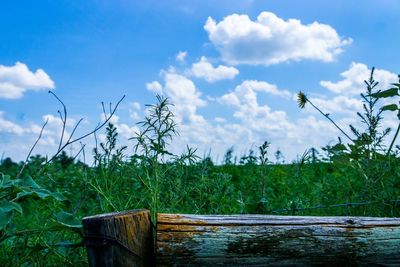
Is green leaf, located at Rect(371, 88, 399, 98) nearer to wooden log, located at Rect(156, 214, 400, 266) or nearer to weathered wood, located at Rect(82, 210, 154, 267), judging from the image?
wooden log, located at Rect(156, 214, 400, 266)

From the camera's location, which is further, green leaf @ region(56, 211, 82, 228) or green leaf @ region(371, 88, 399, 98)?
green leaf @ region(371, 88, 399, 98)

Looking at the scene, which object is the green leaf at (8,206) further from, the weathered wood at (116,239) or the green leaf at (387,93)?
the green leaf at (387,93)

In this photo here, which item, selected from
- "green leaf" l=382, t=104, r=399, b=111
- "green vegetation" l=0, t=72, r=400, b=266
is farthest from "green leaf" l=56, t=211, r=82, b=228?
"green leaf" l=382, t=104, r=399, b=111

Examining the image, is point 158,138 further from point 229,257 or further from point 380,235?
point 380,235

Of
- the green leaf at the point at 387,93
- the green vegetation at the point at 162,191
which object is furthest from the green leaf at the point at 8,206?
the green leaf at the point at 387,93

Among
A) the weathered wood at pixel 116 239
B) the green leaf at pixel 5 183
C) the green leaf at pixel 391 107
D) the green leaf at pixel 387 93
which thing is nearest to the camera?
the weathered wood at pixel 116 239

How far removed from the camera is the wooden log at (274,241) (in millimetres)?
2539

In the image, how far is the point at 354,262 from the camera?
2.71 meters

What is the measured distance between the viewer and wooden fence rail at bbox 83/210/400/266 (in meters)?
2.53

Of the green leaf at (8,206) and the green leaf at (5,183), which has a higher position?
the green leaf at (5,183)

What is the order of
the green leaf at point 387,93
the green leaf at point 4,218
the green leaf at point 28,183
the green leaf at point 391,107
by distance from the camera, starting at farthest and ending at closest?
the green leaf at point 391,107 → the green leaf at point 387,93 → the green leaf at point 28,183 → the green leaf at point 4,218

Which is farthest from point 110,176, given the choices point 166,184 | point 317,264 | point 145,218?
point 317,264

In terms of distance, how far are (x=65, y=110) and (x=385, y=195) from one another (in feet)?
→ 8.21

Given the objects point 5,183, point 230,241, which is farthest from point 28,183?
point 230,241
